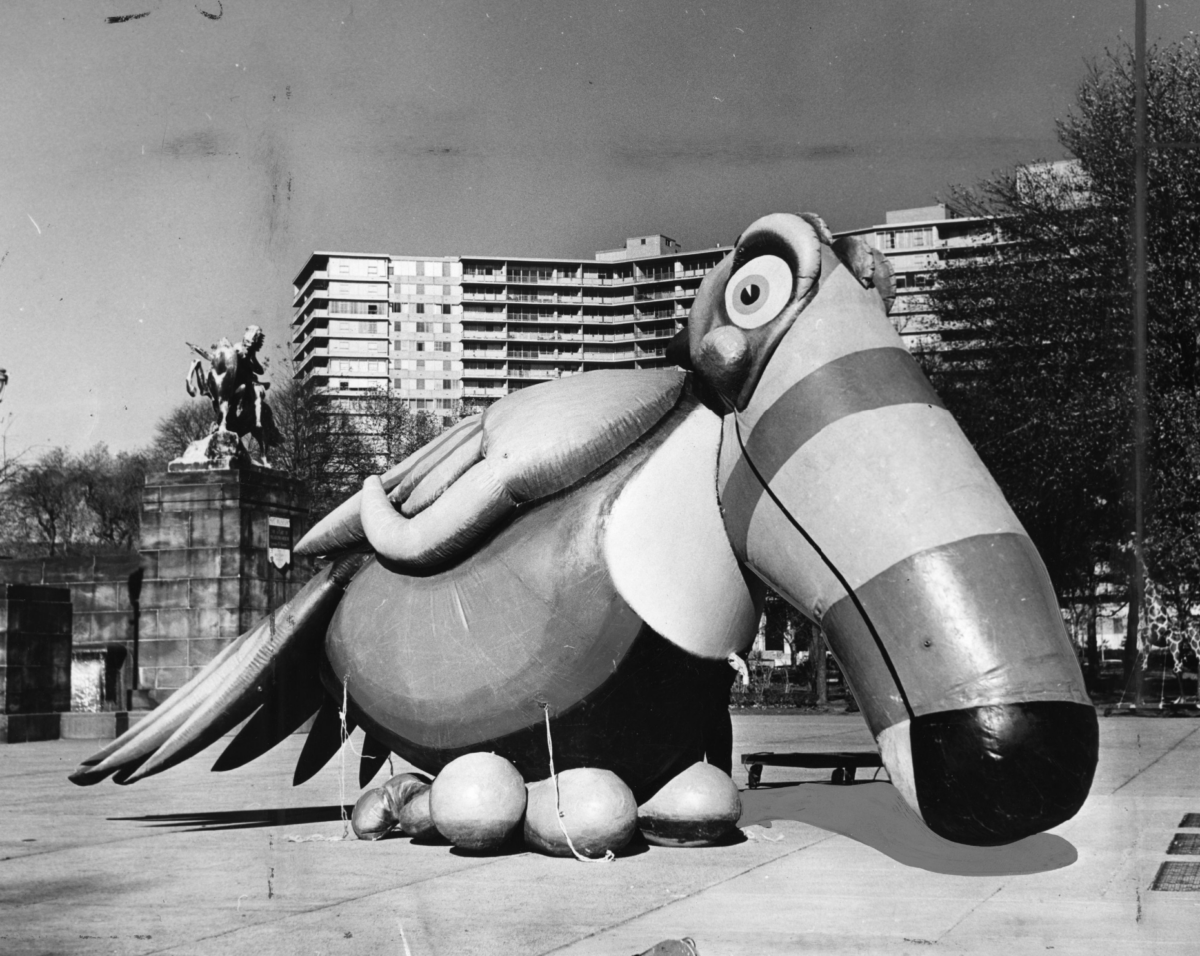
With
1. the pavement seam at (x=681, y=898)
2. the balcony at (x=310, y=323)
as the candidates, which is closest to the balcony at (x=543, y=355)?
the balcony at (x=310, y=323)

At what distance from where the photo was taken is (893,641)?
174 inches

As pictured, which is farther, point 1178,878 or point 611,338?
point 611,338

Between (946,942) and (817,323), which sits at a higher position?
(817,323)

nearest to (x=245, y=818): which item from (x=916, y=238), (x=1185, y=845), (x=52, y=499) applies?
(x=1185, y=845)

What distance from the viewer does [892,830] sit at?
5.81 m

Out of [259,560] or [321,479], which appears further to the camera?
[321,479]

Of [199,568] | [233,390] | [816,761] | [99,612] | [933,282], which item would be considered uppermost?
[933,282]

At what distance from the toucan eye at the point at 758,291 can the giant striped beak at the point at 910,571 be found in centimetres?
8

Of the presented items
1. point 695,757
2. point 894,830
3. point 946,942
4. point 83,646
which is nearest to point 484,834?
point 695,757

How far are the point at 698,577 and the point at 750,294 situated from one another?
110 centimetres

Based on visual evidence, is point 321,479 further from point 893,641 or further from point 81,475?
point 893,641

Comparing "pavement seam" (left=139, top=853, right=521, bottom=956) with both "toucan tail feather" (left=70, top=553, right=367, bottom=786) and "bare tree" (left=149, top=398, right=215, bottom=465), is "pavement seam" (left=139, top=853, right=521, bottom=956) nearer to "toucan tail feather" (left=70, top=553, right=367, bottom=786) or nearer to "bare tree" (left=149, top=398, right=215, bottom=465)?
"toucan tail feather" (left=70, top=553, right=367, bottom=786)

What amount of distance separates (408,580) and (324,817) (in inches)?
76.6

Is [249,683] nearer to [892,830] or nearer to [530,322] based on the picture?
[892,830]
